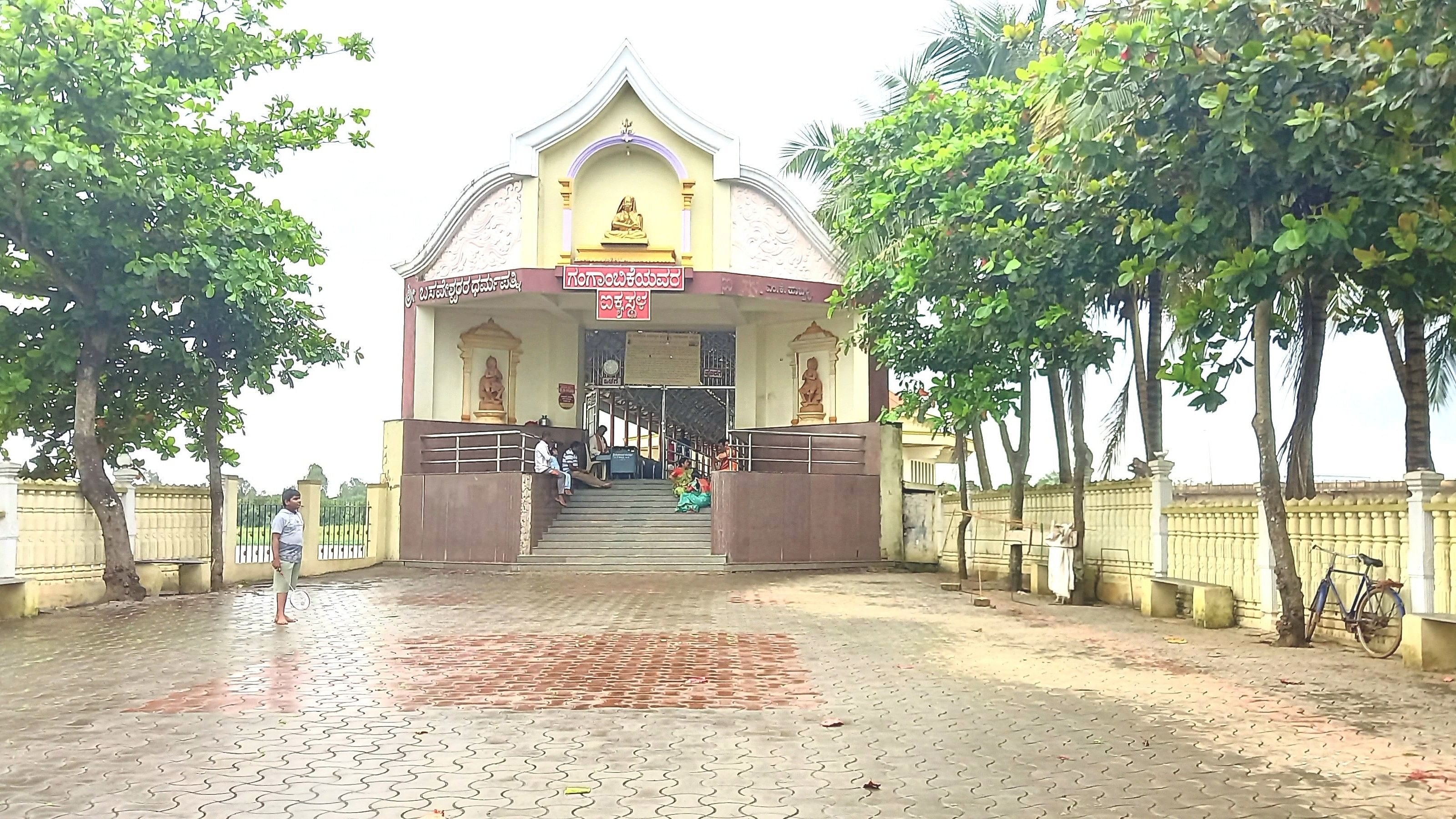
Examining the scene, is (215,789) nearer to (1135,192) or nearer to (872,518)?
(1135,192)

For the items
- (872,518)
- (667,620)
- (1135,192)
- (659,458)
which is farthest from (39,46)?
(659,458)

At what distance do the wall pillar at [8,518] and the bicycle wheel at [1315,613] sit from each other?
12.3m

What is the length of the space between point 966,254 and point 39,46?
382 inches

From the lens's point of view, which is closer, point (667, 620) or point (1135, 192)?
point (1135, 192)

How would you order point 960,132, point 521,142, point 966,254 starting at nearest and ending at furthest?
point 966,254 < point 960,132 < point 521,142

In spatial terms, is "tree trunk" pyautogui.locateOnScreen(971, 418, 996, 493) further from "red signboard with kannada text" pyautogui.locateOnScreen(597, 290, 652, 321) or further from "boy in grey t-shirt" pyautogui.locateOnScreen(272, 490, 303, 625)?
"boy in grey t-shirt" pyautogui.locateOnScreen(272, 490, 303, 625)

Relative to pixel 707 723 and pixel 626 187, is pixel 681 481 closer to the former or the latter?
pixel 626 187

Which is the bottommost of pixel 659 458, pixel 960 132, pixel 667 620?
pixel 667 620

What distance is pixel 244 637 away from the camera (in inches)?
404

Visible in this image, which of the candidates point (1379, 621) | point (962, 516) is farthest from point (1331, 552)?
point (962, 516)

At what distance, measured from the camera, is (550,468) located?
21.1m

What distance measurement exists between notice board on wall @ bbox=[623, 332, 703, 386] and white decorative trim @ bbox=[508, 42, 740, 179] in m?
4.07

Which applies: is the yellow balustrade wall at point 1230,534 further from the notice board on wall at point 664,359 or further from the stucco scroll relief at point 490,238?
the stucco scroll relief at point 490,238

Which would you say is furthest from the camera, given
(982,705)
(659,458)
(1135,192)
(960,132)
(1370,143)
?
(659,458)
